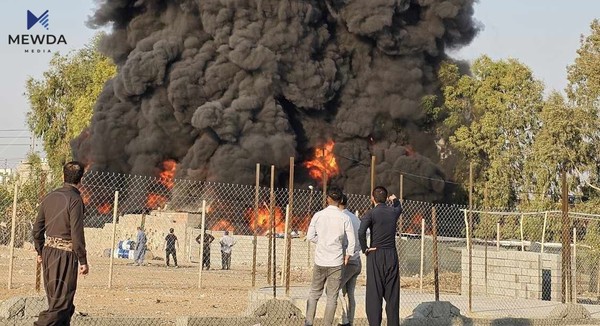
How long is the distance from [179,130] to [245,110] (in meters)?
5.66

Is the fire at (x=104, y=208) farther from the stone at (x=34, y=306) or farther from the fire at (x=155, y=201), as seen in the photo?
the stone at (x=34, y=306)

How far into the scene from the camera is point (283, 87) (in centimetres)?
6184

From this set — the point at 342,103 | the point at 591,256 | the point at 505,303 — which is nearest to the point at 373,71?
the point at 342,103

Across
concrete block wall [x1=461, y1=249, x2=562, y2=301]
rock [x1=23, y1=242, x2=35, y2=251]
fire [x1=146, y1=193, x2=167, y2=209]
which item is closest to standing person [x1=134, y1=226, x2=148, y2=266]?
rock [x1=23, y1=242, x2=35, y2=251]

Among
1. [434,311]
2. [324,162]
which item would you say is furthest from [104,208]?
[434,311]

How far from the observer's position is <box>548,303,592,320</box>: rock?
16.2m

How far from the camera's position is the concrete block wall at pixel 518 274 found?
20969 mm

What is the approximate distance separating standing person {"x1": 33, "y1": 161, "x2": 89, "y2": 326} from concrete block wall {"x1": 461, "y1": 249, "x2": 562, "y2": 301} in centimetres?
1268

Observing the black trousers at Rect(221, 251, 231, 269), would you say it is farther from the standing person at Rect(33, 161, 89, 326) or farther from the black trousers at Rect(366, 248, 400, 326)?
the standing person at Rect(33, 161, 89, 326)

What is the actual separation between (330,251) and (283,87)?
50398 mm

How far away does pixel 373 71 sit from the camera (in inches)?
2579

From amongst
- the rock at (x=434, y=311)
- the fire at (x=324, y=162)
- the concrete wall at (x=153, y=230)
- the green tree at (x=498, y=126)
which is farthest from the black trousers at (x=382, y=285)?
the fire at (x=324, y=162)

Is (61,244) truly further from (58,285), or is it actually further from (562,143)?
(562,143)

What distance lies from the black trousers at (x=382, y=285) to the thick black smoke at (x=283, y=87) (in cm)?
4473
